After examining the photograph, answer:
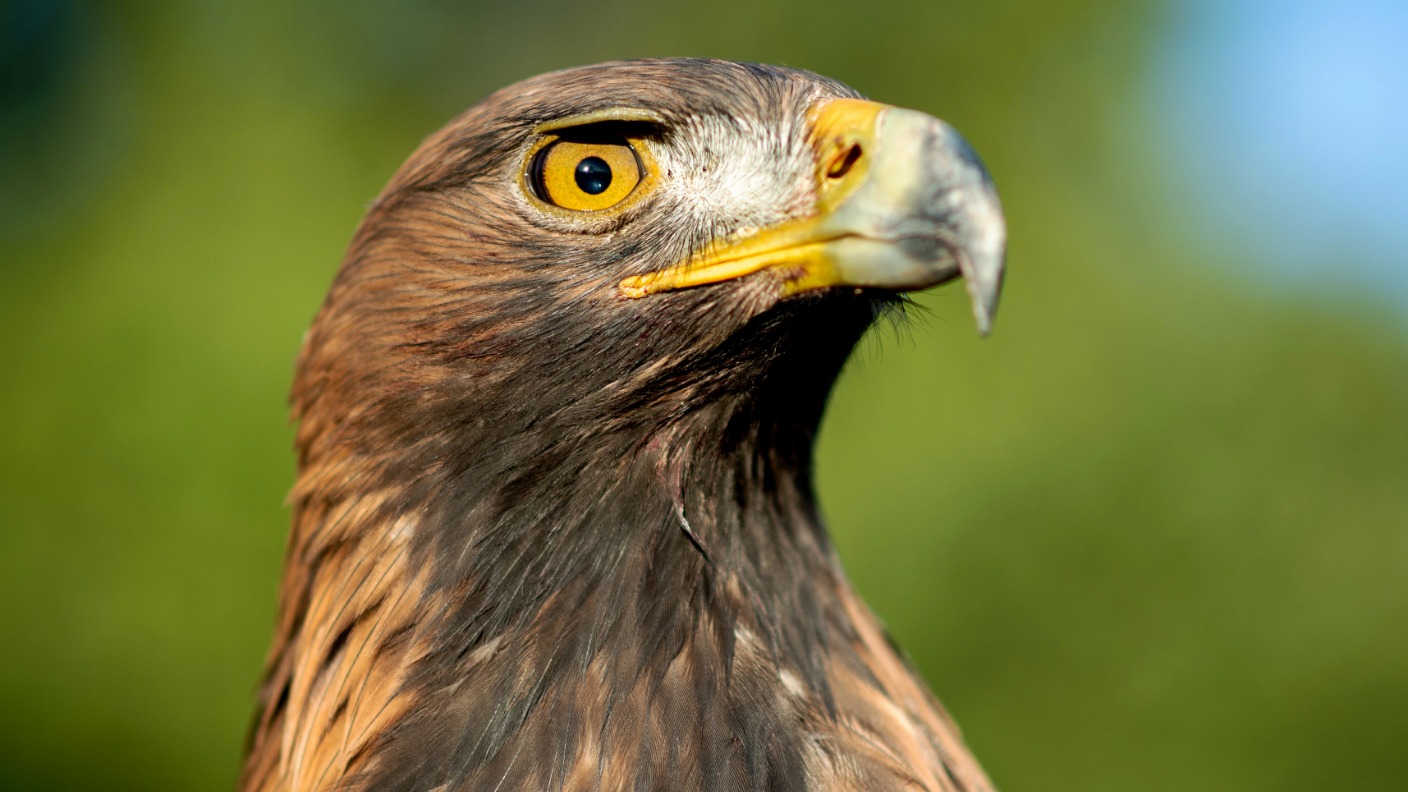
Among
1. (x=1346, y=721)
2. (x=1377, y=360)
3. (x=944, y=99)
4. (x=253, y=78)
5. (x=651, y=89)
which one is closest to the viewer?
A: (x=651, y=89)

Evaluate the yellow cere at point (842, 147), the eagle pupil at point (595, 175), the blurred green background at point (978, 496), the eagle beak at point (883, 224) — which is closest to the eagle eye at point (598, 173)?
the eagle pupil at point (595, 175)

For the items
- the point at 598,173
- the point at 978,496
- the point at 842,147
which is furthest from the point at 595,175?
the point at 978,496

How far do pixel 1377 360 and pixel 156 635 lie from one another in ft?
22.9

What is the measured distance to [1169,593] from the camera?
613cm

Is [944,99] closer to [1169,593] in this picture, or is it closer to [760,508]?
[1169,593]

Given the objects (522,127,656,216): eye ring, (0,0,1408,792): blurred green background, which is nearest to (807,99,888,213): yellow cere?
(522,127,656,216): eye ring

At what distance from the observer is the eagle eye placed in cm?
170

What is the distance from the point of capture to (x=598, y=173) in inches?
67.3

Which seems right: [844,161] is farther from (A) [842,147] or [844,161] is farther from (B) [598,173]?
(B) [598,173]

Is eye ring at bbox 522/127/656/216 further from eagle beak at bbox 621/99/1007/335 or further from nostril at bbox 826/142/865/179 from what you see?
nostril at bbox 826/142/865/179

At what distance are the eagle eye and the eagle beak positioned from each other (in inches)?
6.3

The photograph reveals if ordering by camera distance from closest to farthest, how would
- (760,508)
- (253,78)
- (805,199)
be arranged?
(805,199) < (760,508) < (253,78)

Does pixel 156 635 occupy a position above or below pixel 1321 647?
above

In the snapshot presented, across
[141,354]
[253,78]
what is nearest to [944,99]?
[253,78]
